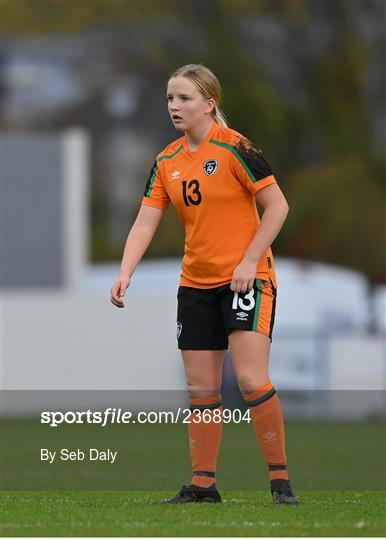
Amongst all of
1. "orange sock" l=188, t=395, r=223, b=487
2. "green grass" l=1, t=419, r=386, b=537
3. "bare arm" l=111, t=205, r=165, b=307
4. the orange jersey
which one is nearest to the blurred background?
"green grass" l=1, t=419, r=386, b=537

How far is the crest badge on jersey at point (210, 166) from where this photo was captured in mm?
7477

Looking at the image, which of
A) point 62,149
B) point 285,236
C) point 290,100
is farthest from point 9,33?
point 62,149

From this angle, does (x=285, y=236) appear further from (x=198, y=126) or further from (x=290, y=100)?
(x=198, y=126)

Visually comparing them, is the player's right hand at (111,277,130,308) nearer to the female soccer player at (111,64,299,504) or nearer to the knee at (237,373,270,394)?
the female soccer player at (111,64,299,504)

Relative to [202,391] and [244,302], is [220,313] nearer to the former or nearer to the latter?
[244,302]

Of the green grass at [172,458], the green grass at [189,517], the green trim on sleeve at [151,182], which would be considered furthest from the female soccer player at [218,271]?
the green grass at [172,458]

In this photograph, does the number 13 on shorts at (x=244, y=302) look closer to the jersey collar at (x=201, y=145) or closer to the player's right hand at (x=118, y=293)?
the player's right hand at (x=118, y=293)

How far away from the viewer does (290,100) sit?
47188mm

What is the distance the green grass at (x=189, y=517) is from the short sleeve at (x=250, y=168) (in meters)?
1.52

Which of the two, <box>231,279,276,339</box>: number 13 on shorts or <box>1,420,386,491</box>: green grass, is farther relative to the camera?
<box>1,420,386,491</box>: green grass

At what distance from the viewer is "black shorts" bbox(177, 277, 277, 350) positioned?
744 cm

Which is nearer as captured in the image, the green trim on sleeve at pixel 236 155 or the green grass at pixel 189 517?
the green grass at pixel 189 517

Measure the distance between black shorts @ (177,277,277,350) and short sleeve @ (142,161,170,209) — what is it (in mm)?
485

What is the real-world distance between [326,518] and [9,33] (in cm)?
4402
